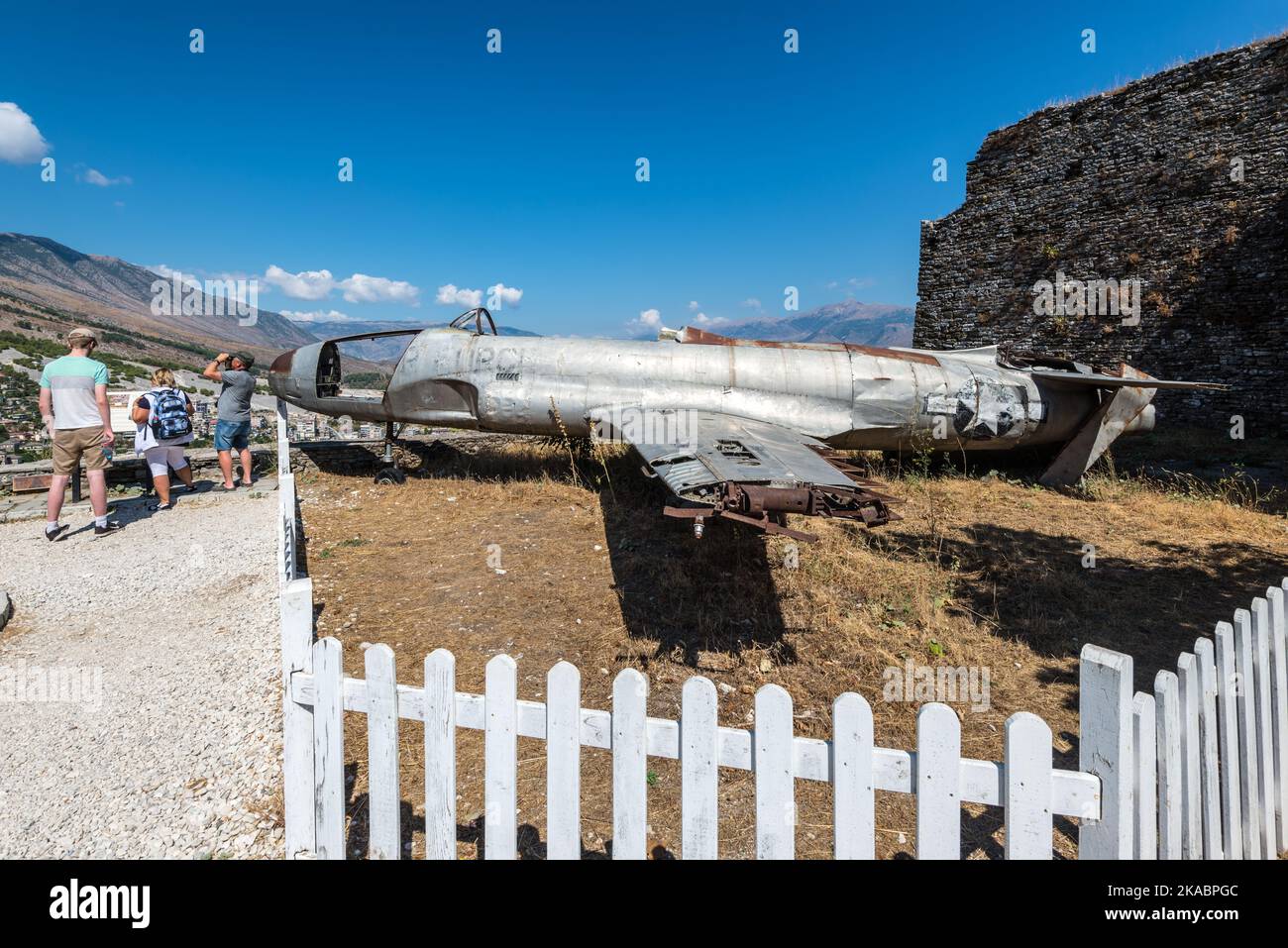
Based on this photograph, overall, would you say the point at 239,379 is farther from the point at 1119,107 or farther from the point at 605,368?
the point at 1119,107

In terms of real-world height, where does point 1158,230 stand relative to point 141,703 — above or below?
above

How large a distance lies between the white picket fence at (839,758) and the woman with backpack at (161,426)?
28.0ft

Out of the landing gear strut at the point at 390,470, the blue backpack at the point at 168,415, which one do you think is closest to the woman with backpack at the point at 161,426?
the blue backpack at the point at 168,415

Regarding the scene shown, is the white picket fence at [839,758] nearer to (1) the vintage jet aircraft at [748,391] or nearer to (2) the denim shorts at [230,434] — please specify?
(1) the vintage jet aircraft at [748,391]

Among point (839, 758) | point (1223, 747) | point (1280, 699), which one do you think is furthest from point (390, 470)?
point (1280, 699)

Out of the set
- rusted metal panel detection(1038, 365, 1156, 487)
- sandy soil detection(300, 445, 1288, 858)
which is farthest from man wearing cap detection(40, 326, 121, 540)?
rusted metal panel detection(1038, 365, 1156, 487)

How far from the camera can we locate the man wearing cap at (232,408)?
30.9 ft

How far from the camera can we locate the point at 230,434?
981 cm

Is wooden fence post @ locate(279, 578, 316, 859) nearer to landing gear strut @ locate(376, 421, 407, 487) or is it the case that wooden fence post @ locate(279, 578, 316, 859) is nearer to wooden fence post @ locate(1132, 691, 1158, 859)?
wooden fence post @ locate(1132, 691, 1158, 859)

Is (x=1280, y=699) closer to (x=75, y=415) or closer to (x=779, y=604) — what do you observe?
(x=779, y=604)

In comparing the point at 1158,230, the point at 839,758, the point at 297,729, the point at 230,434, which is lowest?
the point at 297,729

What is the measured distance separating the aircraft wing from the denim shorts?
722 cm

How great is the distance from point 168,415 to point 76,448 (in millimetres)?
1626

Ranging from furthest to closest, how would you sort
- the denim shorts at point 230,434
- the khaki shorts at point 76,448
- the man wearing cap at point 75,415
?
the denim shorts at point 230,434 → the khaki shorts at point 76,448 → the man wearing cap at point 75,415
